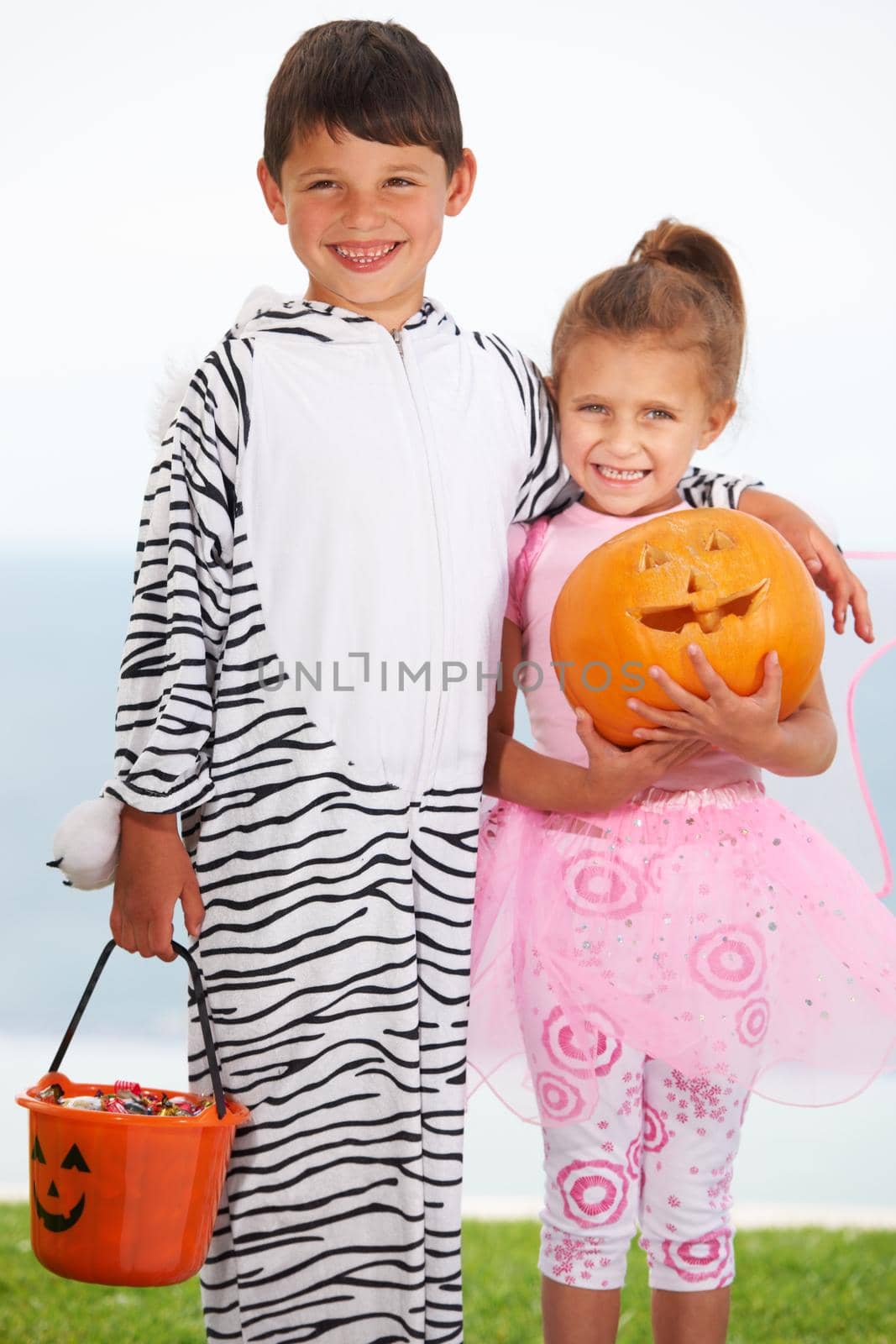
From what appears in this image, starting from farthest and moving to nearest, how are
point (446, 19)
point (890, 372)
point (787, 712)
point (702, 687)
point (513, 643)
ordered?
point (890, 372), point (446, 19), point (513, 643), point (787, 712), point (702, 687)

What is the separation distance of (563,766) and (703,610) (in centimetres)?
31

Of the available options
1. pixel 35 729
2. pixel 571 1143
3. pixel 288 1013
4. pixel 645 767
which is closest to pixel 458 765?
pixel 645 767

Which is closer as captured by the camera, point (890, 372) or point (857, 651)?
point (857, 651)

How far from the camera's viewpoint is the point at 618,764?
1.77 metres

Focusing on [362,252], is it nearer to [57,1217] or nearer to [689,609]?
[689,609]

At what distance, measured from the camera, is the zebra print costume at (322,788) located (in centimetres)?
172

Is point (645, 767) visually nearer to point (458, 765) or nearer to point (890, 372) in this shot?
point (458, 765)

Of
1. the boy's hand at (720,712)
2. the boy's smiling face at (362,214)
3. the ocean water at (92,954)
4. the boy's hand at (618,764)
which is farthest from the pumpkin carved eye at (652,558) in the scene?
the ocean water at (92,954)

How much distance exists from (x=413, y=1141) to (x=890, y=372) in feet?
12.7

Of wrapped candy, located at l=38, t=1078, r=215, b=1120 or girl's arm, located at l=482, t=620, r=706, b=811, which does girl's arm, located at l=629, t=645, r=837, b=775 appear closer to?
girl's arm, located at l=482, t=620, r=706, b=811

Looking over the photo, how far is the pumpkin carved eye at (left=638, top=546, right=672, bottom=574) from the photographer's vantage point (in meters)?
1.67

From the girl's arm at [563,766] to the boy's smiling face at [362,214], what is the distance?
0.50m

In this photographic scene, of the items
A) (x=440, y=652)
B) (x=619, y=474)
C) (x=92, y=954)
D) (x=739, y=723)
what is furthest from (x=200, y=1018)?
(x=92, y=954)

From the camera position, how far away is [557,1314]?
1.82 meters
